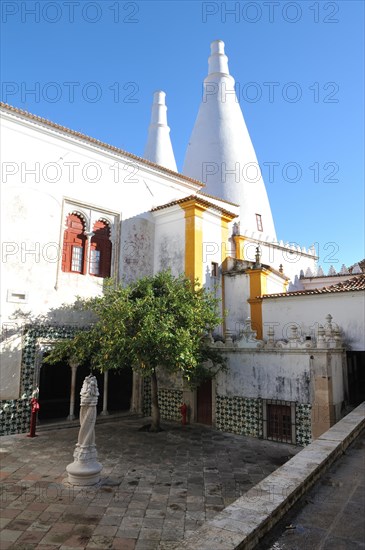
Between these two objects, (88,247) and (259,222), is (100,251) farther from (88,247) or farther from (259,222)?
(259,222)

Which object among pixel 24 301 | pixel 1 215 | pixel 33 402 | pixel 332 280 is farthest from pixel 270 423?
pixel 332 280

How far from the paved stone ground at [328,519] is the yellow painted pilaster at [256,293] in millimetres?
8459

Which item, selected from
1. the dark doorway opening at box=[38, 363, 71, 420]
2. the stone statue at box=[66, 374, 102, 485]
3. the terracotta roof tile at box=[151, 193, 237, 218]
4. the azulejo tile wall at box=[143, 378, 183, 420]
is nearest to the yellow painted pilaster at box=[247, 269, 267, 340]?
the terracotta roof tile at box=[151, 193, 237, 218]

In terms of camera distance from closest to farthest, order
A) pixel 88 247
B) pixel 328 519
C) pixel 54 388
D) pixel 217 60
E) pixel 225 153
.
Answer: pixel 328 519 < pixel 88 247 < pixel 54 388 < pixel 225 153 < pixel 217 60

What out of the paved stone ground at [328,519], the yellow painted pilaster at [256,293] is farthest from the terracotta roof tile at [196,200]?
the paved stone ground at [328,519]

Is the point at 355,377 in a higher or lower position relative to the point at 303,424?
higher

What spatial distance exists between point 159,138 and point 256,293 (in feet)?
64.3

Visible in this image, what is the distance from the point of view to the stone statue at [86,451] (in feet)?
19.7

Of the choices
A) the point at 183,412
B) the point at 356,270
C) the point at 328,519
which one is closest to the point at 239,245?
the point at 356,270

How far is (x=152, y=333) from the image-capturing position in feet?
28.1

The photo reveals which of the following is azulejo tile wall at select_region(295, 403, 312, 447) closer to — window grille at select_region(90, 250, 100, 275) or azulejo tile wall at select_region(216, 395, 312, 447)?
azulejo tile wall at select_region(216, 395, 312, 447)

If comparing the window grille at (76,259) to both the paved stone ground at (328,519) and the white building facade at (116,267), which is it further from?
the paved stone ground at (328,519)

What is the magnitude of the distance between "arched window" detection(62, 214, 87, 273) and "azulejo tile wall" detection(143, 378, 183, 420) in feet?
13.3

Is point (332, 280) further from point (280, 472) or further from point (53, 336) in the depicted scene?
point (280, 472)
